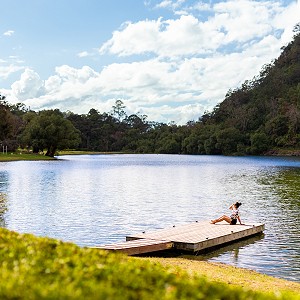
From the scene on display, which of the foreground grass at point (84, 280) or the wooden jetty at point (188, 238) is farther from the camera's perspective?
the wooden jetty at point (188, 238)

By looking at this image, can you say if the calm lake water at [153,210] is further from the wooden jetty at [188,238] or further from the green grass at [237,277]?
the green grass at [237,277]

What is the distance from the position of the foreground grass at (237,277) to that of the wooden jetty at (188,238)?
1.23m

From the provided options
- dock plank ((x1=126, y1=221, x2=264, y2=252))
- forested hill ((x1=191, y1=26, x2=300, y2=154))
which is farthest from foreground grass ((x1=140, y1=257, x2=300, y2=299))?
forested hill ((x1=191, y1=26, x2=300, y2=154))

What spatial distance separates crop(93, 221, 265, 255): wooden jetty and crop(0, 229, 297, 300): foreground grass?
439 inches

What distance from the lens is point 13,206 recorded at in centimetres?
3512

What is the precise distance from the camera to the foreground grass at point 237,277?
13.8 metres

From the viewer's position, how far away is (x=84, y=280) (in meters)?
5.85

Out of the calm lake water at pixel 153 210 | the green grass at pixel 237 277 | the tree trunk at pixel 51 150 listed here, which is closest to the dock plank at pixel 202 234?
the calm lake water at pixel 153 210

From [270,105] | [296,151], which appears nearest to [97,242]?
[296,151]

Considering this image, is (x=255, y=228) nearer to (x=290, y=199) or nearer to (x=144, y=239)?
(x=144, y=239)

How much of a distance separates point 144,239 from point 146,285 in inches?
611

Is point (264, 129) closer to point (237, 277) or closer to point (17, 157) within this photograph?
point (17, 157)

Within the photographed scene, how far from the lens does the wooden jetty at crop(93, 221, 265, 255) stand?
771 inches

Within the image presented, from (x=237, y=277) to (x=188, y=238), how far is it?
6471 millimetres
